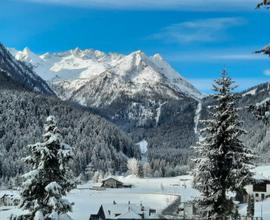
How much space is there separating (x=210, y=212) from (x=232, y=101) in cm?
591

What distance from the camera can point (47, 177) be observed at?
108 feet

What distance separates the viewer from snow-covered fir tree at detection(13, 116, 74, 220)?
32.2 m

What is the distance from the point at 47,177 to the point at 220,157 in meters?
9.06

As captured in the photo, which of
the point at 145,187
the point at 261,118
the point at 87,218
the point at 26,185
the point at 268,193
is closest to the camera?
the point at 261,118

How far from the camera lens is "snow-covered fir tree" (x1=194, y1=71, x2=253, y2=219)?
33.0 meters

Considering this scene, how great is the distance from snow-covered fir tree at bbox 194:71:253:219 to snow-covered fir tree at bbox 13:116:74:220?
6.81m

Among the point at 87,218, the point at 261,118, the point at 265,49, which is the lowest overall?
the point at 87,218

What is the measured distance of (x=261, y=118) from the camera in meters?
20.9

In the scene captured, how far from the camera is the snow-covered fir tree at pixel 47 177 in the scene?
32.2 metres

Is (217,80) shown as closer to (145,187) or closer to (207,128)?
(207,128)

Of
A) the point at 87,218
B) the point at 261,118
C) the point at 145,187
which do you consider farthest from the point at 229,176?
the point at 145,187

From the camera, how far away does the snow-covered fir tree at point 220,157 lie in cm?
3300

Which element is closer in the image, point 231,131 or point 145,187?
point 231,131

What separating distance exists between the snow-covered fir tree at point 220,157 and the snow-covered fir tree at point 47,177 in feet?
22.3
